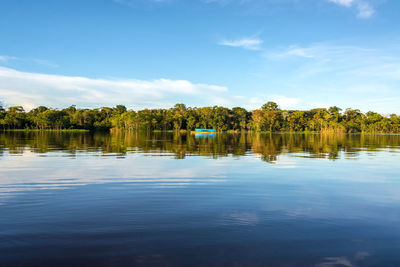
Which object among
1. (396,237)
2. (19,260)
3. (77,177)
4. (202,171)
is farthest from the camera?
(202,171)

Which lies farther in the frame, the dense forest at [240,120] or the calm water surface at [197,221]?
the dense forest at [240,120]

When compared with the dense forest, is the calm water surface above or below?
below

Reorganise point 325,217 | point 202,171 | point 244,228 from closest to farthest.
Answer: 1. point 244,228
2. point 325,217
3. point 202,171

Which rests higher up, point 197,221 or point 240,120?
point 240,120

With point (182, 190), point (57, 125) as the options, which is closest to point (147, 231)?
point (182, 190)

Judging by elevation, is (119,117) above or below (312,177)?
above

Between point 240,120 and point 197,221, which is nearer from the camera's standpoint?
point 197,221

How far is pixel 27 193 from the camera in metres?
9.23

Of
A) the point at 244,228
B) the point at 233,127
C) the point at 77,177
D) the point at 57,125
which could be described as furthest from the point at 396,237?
the point at 233,127

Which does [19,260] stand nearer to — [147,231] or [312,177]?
[147,231]

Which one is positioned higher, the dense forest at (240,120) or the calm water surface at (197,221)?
the dense forest at (240,120)

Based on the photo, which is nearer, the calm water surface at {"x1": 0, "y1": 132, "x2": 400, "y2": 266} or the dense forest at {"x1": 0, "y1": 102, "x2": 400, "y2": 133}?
the calm water surface at {"x1": 0, "y1": 132, "x2": 400, "y2": 266}

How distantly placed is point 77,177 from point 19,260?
8257 mm

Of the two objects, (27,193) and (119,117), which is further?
(119,117)
